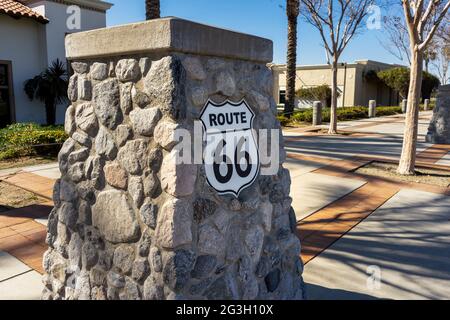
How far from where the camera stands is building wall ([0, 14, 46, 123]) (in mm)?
13906

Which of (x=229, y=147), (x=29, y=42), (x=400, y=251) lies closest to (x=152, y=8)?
(x=29, y=42)

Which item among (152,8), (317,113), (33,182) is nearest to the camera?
(33,182)

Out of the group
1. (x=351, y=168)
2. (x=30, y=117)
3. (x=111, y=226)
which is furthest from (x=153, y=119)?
(x=30, y=117)

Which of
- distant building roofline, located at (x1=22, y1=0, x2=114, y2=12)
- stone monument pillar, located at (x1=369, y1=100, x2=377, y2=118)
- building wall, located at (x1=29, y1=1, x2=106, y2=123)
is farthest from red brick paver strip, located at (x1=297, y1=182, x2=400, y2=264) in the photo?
stone monument pillar, located at (x1=369, y1=100, x2=377, y2=118)

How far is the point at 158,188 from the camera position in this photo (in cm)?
234

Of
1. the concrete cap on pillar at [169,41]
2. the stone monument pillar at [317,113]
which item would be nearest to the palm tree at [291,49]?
the stone monument pillar at [317,113]

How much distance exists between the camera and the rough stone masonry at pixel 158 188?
226 centimetres

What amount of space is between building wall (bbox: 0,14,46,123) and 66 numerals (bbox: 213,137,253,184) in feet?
46.0

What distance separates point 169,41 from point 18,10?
14.5m

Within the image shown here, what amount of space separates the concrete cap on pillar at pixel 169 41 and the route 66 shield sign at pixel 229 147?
340 millimetres

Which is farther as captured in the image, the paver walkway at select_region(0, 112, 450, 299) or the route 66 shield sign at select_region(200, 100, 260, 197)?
the paver walkway at select_region(0, 112, 450, 299)

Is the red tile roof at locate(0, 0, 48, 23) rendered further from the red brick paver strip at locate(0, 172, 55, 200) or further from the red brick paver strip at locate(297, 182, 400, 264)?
the red brick paver strip at locate(297, 182, 400, 264)

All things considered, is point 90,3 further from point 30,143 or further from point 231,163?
point 231,163
